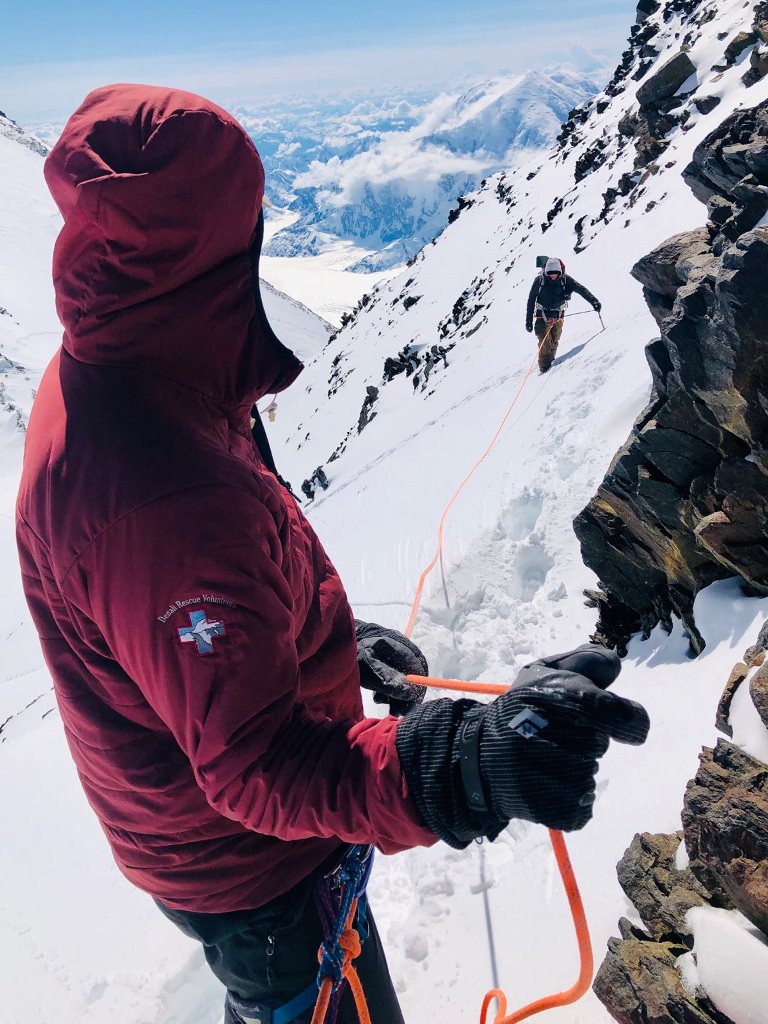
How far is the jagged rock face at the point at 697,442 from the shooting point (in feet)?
13.2

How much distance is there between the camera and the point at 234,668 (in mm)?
1476

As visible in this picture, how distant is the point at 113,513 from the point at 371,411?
1011 inches

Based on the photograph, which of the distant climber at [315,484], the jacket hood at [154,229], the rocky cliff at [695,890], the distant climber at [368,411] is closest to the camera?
the jacket hood at [154,229]

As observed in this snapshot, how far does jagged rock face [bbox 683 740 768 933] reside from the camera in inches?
92.0

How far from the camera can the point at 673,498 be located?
476cm

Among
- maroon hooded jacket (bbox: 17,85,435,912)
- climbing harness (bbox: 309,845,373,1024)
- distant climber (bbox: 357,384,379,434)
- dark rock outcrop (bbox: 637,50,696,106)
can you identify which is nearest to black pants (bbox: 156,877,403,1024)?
climbing harness (bbox: 309,845,373,1024)

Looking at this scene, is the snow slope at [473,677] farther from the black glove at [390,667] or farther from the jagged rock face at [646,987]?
the black glove at [390,667]

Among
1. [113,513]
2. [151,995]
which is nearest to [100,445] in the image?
[113,513]

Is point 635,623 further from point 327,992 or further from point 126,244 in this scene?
point 126,244

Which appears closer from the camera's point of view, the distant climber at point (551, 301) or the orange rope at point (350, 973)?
the orange rope at point (350, 973)

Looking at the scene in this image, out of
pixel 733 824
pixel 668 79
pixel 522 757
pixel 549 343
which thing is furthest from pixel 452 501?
pixel 668 79

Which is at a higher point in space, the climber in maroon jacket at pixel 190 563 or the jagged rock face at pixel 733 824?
the climber in maroon jacket at pixel 190 563

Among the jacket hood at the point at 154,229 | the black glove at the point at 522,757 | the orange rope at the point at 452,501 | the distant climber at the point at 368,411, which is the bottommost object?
the distant climber at the point at 368,411

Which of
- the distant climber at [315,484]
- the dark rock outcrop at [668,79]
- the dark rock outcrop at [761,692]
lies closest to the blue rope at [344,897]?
the dark rock outcrop at [761,692]
